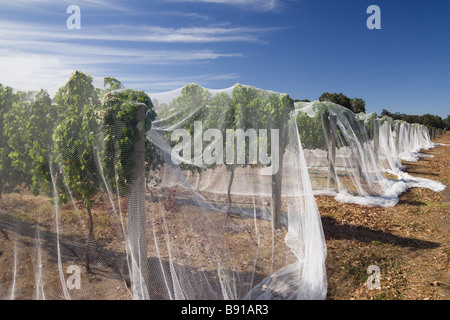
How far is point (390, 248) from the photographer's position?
17.4 feet

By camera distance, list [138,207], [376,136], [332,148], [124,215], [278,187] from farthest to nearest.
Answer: [376,136], [332,148], [278,187], [124,215], [138,207]

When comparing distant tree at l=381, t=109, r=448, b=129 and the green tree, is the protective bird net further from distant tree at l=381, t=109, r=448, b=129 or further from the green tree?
distant tree at l=381, t=109, r=448, b=129

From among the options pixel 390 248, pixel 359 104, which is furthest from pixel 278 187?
pixel 359 104

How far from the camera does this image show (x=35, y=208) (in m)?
4.36

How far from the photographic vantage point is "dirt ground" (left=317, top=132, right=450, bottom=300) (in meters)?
3.97

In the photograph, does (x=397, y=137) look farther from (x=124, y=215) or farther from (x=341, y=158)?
(x=124, y=215)

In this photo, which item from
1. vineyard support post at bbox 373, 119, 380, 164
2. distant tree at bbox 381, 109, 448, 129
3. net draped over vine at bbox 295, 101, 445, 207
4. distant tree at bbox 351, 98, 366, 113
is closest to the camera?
net draped over vine at bbox 295, 101, 445, 207

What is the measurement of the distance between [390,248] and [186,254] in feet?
Result: 12.3

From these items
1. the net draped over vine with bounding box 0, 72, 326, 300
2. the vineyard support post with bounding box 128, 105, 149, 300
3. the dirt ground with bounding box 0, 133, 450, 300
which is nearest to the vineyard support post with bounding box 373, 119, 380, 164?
the dirt ground with bounding box 0, 133, 450, 300

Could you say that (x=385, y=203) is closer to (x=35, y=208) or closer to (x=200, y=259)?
(x=200, y=259)

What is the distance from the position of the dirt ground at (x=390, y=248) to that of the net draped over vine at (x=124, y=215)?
0.55m

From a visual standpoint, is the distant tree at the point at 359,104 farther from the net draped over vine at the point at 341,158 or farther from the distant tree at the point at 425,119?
the net draped over vine at the point at 341,158

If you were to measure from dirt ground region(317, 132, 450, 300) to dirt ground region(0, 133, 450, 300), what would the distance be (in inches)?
0.5
